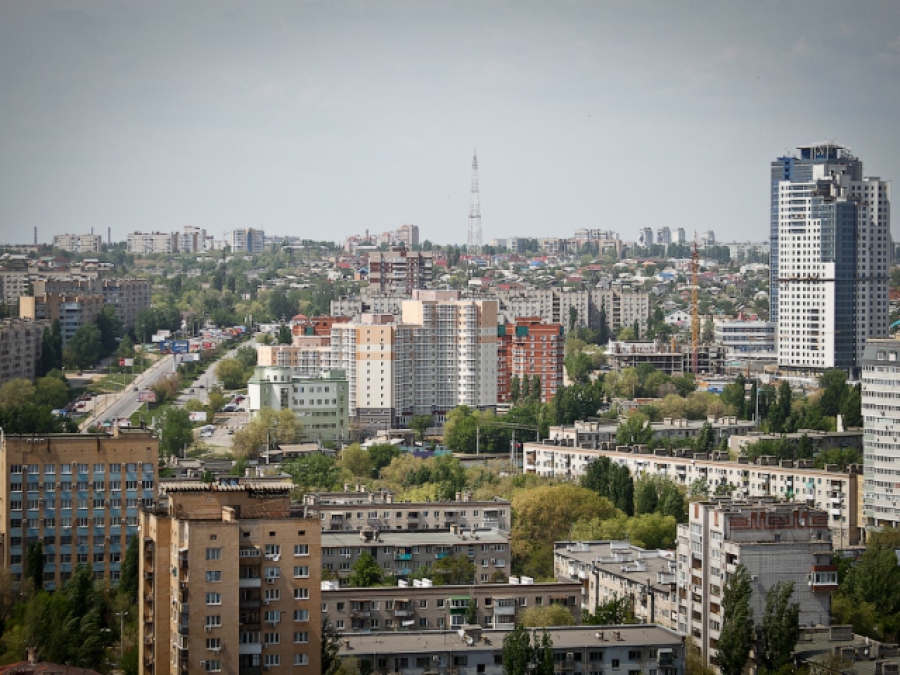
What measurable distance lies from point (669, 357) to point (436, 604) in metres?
38.5

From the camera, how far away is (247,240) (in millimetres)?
120000

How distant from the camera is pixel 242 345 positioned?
200ft

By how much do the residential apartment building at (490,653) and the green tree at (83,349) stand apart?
38.0 metres

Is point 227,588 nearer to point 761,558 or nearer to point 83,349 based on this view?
point 761,558

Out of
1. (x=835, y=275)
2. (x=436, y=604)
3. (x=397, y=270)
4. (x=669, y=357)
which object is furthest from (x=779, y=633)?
(x=397, y=270)

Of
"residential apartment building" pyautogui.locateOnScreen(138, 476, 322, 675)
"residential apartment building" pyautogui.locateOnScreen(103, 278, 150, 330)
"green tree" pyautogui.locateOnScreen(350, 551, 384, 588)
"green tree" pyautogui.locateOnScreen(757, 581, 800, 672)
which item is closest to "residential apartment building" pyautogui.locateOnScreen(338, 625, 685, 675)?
"green tree" pyautogui.locateOnScreen(757, 581, 800, 672)

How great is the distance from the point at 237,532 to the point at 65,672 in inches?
81.9

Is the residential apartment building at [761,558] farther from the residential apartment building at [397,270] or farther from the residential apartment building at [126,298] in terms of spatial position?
the residential apartment building at [397,270]

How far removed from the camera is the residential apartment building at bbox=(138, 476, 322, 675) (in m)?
Result: 15.0

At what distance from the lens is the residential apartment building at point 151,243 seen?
370 feet

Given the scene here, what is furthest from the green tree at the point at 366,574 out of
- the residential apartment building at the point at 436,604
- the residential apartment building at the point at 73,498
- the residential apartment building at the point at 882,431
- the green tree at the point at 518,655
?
the residential apartment building at the point at 882,431

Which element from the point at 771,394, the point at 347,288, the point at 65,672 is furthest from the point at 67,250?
the point at 65,672

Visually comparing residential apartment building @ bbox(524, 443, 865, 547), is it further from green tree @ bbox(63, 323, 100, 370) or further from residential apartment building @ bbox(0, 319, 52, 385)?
green tree @ bbox(63, 323, 100, 370)

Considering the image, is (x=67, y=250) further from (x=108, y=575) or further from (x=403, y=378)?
(x=108, y=575)
